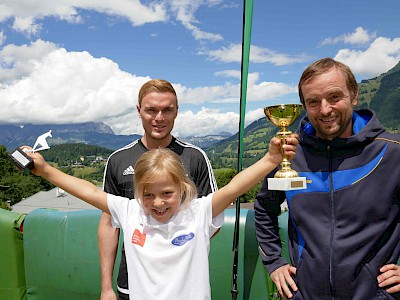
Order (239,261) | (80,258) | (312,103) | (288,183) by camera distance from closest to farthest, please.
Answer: (288,183), (312,103), (239,261), (80,258)

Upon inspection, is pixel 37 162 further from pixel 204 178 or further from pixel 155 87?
pixel 204 178

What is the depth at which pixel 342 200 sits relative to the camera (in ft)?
6.22

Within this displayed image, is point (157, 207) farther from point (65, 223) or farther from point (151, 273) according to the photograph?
point (65, 223)

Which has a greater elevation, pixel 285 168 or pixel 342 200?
pixel 285 168

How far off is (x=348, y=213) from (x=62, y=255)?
2637 mm

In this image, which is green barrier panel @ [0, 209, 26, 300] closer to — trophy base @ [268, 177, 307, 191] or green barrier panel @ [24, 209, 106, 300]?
green barrier panel @ [24, 209, 106, 300]

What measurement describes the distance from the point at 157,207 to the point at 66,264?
1979 millimetres

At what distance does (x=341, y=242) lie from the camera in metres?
1.88

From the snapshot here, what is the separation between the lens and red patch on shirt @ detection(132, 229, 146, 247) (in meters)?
2.10

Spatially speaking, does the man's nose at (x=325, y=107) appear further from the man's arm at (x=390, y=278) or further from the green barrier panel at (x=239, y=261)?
the green barrier panel at (x=239, y=261)

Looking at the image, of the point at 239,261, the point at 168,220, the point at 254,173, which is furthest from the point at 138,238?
the point at 239,261

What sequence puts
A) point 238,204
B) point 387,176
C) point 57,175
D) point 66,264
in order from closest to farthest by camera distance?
point 387,176 < point 57,175 < point 238,204 < point 66,264

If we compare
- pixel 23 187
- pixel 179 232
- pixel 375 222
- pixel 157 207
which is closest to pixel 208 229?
pixel 179 232

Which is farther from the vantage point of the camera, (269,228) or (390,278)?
(269,228)
